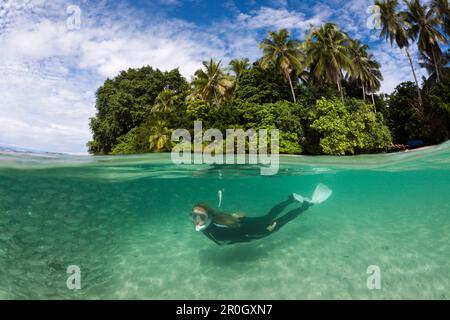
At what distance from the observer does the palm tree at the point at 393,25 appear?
3319 cm

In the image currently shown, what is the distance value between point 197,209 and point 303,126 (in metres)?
20.4

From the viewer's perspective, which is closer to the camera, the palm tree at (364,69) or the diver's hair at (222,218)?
the diver's hair at (222,218)

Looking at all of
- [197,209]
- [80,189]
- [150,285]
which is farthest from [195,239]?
[80,189]

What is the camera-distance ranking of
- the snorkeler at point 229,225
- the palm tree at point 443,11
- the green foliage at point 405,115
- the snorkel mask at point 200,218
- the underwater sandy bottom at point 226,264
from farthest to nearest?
the palm tree at point 443,11 → the green foliage at point 405,115 → the underwater sandy bottom at point 226,264 → the snorkeler at point 229,225 → the snorkel mask at point 200,218

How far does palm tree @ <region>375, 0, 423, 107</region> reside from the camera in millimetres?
33188

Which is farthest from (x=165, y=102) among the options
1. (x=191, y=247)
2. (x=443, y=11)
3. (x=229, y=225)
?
(x=443, y=11)

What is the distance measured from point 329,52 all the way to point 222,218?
2821 cm

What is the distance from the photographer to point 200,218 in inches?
309

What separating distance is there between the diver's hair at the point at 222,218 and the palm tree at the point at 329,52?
86.5ft

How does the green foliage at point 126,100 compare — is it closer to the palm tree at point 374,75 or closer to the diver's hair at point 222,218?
the palm tree at point 374,75

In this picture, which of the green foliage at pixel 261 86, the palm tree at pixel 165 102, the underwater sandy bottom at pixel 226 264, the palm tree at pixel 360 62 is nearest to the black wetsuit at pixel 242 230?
the underwater sandy bottom at pixel 226 264

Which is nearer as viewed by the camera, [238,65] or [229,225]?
[229,225]

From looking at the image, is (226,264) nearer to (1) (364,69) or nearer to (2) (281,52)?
(2) (281,52)

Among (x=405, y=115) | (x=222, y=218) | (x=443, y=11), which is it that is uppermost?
(x=443, y=11)
